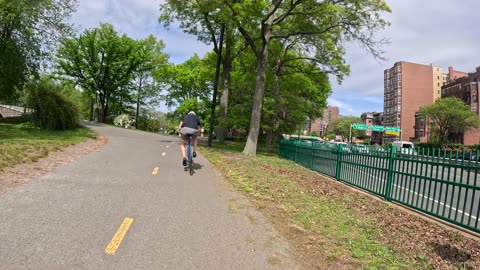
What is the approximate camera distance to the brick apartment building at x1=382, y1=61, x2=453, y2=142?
379 feet

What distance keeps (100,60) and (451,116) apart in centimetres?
6020

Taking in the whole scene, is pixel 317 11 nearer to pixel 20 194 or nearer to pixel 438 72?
pixel 20 194

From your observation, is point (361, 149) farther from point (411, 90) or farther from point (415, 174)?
point (411, 90)

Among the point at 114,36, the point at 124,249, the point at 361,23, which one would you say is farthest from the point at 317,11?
the point at 114,36

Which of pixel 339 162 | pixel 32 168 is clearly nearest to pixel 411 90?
pixel 339 162

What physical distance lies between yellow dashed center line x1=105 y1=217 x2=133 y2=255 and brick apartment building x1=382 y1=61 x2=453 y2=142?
11961 cm

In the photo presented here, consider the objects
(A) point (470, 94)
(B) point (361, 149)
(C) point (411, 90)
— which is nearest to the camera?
(B) point (361, 149)

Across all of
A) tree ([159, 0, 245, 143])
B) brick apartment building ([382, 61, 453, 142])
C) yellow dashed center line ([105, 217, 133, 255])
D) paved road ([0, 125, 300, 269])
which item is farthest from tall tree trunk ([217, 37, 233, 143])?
brick apartment building ([382, 61, 453, 142])

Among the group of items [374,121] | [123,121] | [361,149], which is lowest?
[361,149]

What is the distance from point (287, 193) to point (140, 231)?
4670mm

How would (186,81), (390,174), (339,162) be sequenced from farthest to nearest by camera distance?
1. (186,81)
2. (339,162)
3. (390,174)

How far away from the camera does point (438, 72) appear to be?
118 meters

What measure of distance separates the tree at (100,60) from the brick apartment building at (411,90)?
3545 inches

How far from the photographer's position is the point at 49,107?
21.0 m
